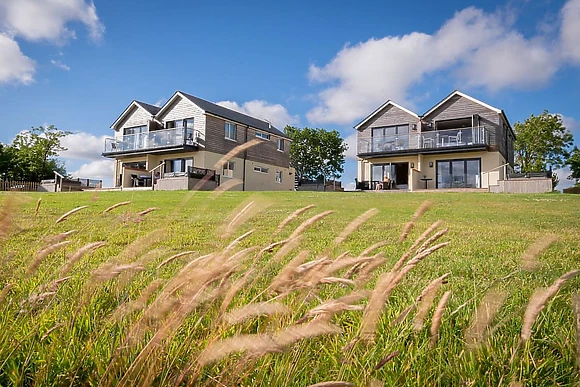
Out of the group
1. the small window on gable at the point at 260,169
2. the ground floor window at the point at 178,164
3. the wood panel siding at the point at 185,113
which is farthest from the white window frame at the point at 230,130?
the ground floor window at the point at 178,164

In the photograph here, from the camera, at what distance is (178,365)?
1656mm

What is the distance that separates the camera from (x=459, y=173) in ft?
92.0

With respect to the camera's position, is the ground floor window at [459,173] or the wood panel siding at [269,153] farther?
the wood panel siding at [269,153]

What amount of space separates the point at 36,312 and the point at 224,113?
31.4 metres

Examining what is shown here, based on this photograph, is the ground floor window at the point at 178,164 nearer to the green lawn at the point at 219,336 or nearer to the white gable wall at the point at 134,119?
the white gable wall at the point at 134,119

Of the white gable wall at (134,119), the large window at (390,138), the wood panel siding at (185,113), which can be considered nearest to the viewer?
the large window at (390,138)

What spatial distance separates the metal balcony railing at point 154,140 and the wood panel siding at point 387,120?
489 inches

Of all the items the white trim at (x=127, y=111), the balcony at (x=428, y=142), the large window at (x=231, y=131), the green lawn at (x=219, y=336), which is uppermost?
the white trim at (x=127, y=111)

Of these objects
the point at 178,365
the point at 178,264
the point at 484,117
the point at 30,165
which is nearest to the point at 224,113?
the point at 484,117

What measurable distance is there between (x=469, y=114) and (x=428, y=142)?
12.0ft

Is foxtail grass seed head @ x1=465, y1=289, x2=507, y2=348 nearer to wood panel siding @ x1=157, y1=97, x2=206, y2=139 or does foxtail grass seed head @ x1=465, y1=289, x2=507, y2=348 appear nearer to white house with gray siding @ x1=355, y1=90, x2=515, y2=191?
white house with gray siding @ x1=355, y1=90, x2=515, y2=191

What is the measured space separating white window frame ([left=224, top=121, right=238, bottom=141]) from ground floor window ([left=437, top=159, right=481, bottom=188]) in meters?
15.2

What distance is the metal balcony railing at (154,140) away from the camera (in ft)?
96.5

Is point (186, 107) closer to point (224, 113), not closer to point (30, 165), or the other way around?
point (224, 113)
